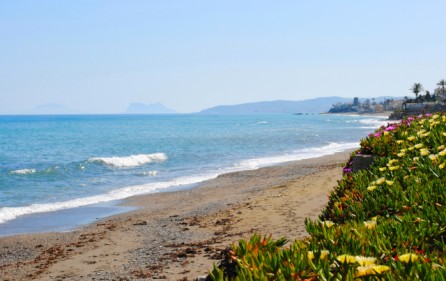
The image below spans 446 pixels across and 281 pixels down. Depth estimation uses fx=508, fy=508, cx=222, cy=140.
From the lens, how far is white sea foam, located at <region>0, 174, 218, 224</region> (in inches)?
606

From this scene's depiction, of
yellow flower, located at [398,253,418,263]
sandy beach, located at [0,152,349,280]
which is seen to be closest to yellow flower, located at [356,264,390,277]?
yellow flower, located at [398,253,418,263]

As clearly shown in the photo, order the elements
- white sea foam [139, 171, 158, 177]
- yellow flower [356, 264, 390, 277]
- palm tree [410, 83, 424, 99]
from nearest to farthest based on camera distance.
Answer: yellow flower [356, 264, 390, 277], white sea foam [139, 171, 158, 177], palm tree [410, 83, 424, 99]

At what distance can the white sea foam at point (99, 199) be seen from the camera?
15404 millimetres

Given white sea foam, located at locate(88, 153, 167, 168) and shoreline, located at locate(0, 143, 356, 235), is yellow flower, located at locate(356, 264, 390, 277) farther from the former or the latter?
white sea foam, located at locate(88, 153, 167, 168)

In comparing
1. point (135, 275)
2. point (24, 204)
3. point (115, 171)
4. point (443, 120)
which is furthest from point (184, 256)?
point (115, 171)

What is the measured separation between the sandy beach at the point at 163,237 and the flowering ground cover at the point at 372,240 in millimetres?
2783

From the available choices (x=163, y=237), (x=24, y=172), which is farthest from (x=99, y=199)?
(x=24, y=172)

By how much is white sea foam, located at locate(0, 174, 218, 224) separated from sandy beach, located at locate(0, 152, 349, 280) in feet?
6.75

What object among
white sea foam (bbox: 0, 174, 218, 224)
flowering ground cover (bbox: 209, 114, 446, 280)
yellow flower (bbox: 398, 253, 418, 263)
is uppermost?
yellow flower (bbox: 398, 253, 418, 263)

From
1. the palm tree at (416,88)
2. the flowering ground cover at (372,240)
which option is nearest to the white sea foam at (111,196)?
the flowering ground cover at (372,240)

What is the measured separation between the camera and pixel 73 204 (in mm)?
16609

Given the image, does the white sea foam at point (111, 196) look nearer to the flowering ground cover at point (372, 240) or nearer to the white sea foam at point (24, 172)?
the white sea foam at point (24, 172)

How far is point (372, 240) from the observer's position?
3412 mm

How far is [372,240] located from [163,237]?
748cm
